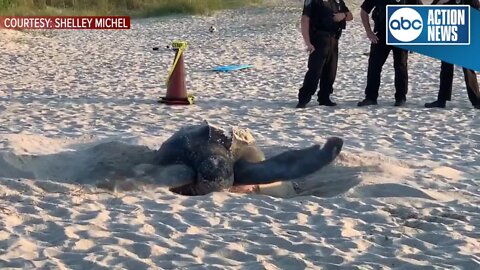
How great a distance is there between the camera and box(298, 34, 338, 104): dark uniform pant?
8.14 m

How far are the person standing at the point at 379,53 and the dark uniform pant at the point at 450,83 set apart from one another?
15.3 inches

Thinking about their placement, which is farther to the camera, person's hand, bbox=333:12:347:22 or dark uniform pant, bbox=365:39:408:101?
dark uniform pant, bbox=365:39:408:101

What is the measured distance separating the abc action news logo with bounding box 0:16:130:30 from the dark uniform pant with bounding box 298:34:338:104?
1212 cm

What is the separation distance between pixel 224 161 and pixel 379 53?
3.85m

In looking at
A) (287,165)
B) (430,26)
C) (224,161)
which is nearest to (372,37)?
(287,165)

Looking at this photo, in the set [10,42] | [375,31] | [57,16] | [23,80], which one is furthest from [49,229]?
[57,16]

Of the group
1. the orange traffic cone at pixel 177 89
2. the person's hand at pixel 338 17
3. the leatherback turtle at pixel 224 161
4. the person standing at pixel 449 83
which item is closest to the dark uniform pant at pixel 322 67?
the person's hand at pixel 338 17

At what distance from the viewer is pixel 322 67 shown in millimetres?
8281

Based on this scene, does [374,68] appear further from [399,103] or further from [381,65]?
[399,103]

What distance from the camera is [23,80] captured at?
10836mm

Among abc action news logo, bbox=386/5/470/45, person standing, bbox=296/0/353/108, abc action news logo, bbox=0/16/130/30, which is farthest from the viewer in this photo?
abc action news logo, bbox=0/16/130/30

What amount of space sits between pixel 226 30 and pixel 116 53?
526cm

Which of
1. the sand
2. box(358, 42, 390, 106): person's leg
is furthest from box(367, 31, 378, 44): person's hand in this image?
the sand

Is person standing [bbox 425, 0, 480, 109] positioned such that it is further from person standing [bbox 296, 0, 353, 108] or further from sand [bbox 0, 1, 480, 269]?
person standing [bbox 296, 0, 353, 108]
